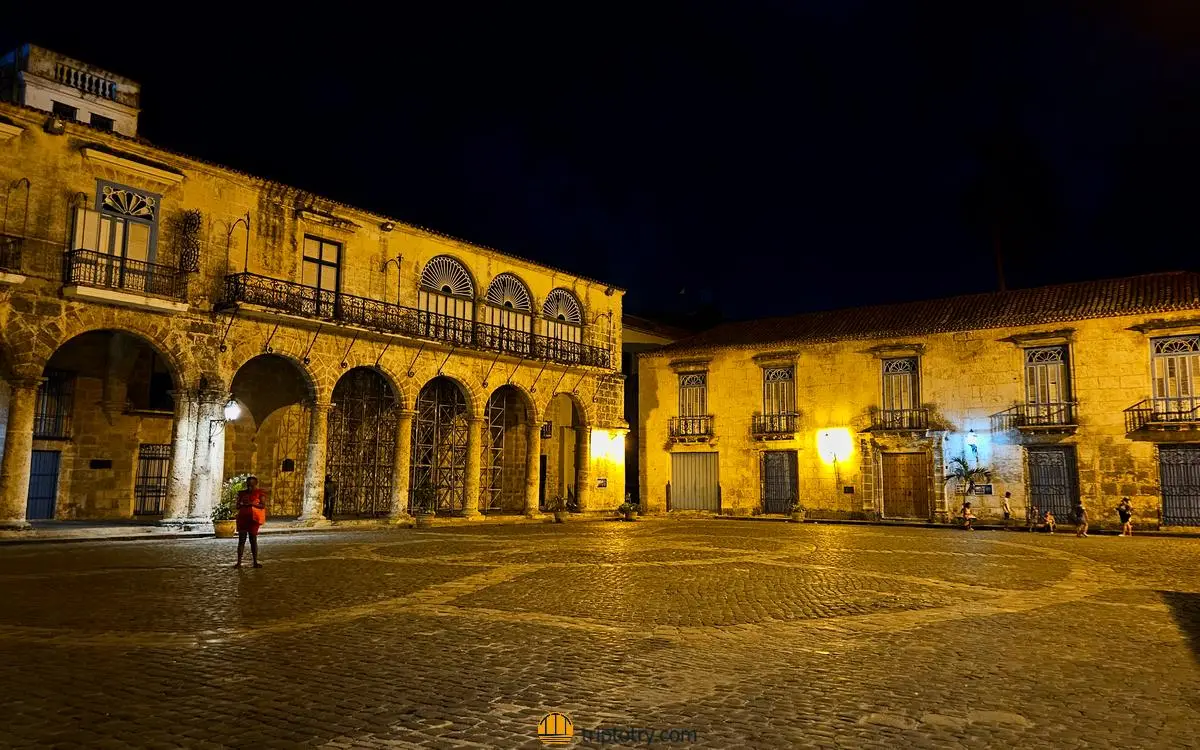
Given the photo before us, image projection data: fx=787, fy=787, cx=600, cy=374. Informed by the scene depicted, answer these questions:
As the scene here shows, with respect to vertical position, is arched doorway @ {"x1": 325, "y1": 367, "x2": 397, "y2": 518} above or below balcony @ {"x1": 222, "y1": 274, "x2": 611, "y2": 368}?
below

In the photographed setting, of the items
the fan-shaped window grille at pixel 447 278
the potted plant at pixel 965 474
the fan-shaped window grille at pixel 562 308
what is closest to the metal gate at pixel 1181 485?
the potted plant at pixel 965 474

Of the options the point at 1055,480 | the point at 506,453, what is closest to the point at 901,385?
the point at 1055,480

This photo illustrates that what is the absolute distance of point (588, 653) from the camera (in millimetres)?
6562

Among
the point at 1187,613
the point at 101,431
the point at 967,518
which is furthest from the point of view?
the point at 967,518

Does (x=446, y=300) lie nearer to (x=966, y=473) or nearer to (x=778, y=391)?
(x=778, y=391)

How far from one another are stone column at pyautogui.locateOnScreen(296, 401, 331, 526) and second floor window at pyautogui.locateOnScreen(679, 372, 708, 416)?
15978 millimetres

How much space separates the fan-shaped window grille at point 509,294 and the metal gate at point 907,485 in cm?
1383

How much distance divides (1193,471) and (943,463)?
679 cm

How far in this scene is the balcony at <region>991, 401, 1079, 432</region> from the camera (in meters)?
24.6

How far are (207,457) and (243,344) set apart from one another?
2.86 metres

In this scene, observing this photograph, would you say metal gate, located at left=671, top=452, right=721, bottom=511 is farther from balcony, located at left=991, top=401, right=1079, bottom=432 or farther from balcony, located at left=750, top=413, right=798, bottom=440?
balcony, located at left=991, top=401, right=1079, bottom=432

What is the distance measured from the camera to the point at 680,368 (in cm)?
3275

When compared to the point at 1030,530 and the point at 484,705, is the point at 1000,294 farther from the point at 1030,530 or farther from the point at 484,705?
the point at 484,705

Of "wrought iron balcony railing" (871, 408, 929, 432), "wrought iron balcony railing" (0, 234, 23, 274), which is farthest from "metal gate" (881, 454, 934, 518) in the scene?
"wrought iron balcony railing" (0, 234, 23, 274)
